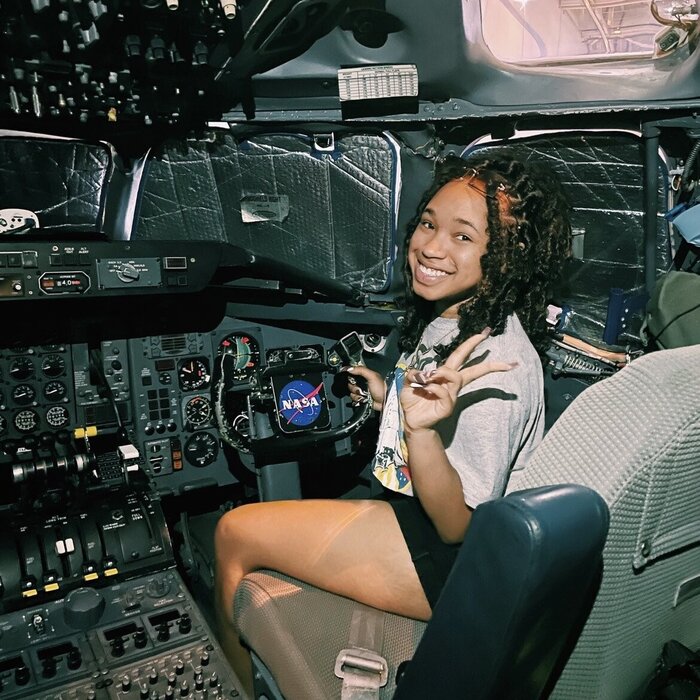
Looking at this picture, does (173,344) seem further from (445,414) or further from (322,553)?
(445,414)

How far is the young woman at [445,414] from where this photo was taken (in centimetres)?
144

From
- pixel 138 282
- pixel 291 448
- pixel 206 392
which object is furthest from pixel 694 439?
pixel 206 392

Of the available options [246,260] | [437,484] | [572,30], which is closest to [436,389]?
[437,484]

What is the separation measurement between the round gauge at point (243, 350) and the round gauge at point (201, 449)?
0.33m

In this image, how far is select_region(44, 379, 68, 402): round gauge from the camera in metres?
2.39

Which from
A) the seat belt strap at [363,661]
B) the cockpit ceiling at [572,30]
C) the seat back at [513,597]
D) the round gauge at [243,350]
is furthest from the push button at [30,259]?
the cockpit ceiling at [572,30]

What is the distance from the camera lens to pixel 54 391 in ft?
7.86

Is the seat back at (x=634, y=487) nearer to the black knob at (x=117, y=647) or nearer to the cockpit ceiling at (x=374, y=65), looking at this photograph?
the black knob at (x=117, y=647)

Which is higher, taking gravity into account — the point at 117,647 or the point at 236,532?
the point at 236,532

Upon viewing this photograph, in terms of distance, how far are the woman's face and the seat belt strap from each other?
886mm

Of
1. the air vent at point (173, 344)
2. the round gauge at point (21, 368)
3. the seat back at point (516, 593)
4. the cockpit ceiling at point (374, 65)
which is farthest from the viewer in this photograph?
the air vent at point (173, 344)

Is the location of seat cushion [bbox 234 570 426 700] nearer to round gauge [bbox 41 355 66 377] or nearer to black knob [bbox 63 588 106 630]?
black knob [bbox 63 588 106 630]

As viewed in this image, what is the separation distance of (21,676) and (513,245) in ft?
5.49

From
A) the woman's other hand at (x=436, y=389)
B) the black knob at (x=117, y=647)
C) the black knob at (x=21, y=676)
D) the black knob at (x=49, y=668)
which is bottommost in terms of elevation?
the black knob at (x=117, y=647)
